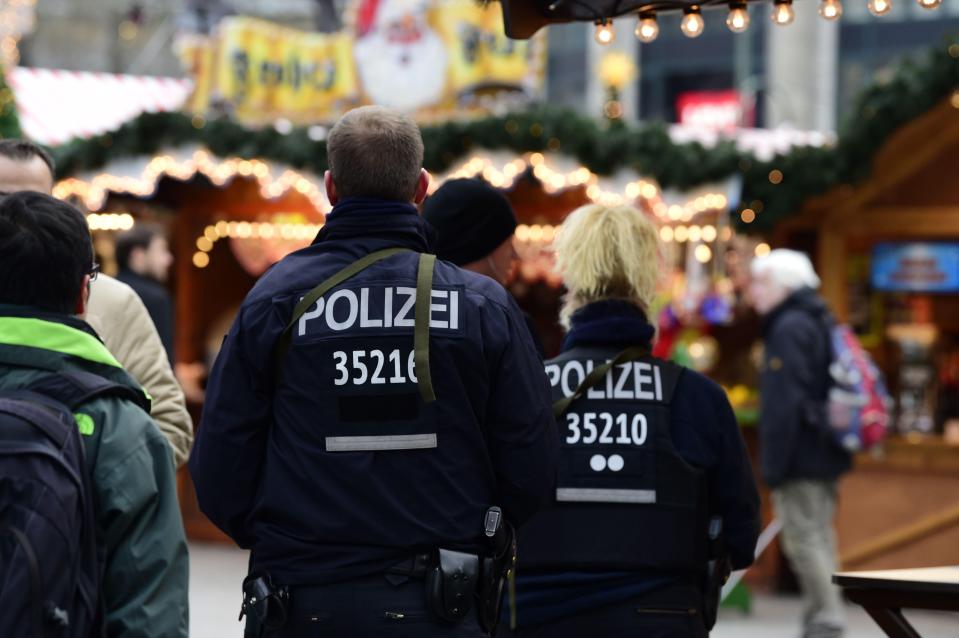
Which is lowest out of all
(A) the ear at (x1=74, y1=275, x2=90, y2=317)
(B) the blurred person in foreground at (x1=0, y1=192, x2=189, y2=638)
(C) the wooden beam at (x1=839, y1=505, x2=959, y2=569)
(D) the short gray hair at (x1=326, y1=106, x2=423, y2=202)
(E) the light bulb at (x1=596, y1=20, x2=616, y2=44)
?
(C) the wooden beam at (x1=839, y1=505, x2=959, y2=569)

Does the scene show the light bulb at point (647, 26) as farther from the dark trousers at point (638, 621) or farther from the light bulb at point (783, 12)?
the dark trousers at point (638, 621)

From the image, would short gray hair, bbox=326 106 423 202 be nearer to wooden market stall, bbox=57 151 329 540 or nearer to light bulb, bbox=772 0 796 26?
light bulb, bbox=772 0 796 26

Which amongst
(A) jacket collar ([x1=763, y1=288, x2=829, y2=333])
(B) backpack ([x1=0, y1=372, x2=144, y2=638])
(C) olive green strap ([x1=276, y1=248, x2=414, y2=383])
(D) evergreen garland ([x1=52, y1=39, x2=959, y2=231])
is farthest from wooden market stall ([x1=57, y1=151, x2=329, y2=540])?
(B) backpack ([x1=0, y1=372, x2=144, y2=638])

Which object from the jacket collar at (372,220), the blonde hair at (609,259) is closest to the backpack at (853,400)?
the blonde hair at (609,259)

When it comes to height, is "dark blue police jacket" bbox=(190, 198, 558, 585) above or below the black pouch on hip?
above

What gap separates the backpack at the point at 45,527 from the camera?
2.74m

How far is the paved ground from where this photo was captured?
8758mm

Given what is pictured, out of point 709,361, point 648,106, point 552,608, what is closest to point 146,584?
point 552,608

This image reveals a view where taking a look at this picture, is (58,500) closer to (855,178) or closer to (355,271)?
(355,271)

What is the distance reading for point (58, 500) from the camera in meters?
2.78

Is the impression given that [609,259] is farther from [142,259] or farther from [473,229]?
[142,259]

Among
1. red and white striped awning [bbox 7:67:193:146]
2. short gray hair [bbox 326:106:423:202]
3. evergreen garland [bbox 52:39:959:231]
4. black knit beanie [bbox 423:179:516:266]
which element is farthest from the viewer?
red and white striped awning [bbox 7:67:193:146]

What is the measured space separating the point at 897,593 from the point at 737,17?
1.78 metres

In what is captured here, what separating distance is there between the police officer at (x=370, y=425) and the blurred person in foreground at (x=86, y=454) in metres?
0.31
